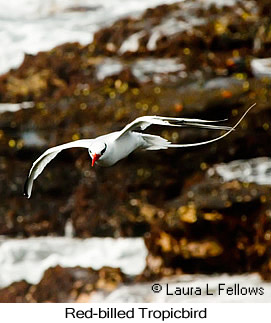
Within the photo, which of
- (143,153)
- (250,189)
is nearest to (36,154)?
(143,153)

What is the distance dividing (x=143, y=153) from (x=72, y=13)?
0.68m

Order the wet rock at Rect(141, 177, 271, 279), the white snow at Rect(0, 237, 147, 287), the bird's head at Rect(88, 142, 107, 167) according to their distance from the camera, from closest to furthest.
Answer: the bird's head at Rect(88, 142, 107, 167) → the wet rock at Rect(141, 177, 271, 279) → the white snow at Rect(0, 237, 147, 287)

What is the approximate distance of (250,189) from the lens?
7.32 feet

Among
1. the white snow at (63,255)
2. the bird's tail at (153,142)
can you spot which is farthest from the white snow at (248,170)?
the white snow at (63,255)

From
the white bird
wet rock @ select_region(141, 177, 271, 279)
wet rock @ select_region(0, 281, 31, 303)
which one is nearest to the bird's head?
the white bird

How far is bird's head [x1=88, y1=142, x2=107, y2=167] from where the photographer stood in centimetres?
174

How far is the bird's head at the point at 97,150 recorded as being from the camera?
5.71 ft

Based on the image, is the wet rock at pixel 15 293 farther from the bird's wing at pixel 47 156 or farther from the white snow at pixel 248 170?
the white snow at pixel 248 170

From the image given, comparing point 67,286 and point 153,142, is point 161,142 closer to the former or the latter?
point 153,142

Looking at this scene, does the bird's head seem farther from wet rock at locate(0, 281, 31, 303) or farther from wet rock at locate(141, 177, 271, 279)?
wet rock at locate(0, 281, 31, 303)

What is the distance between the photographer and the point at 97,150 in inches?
68.7

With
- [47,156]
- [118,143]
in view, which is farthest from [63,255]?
[118,143]
